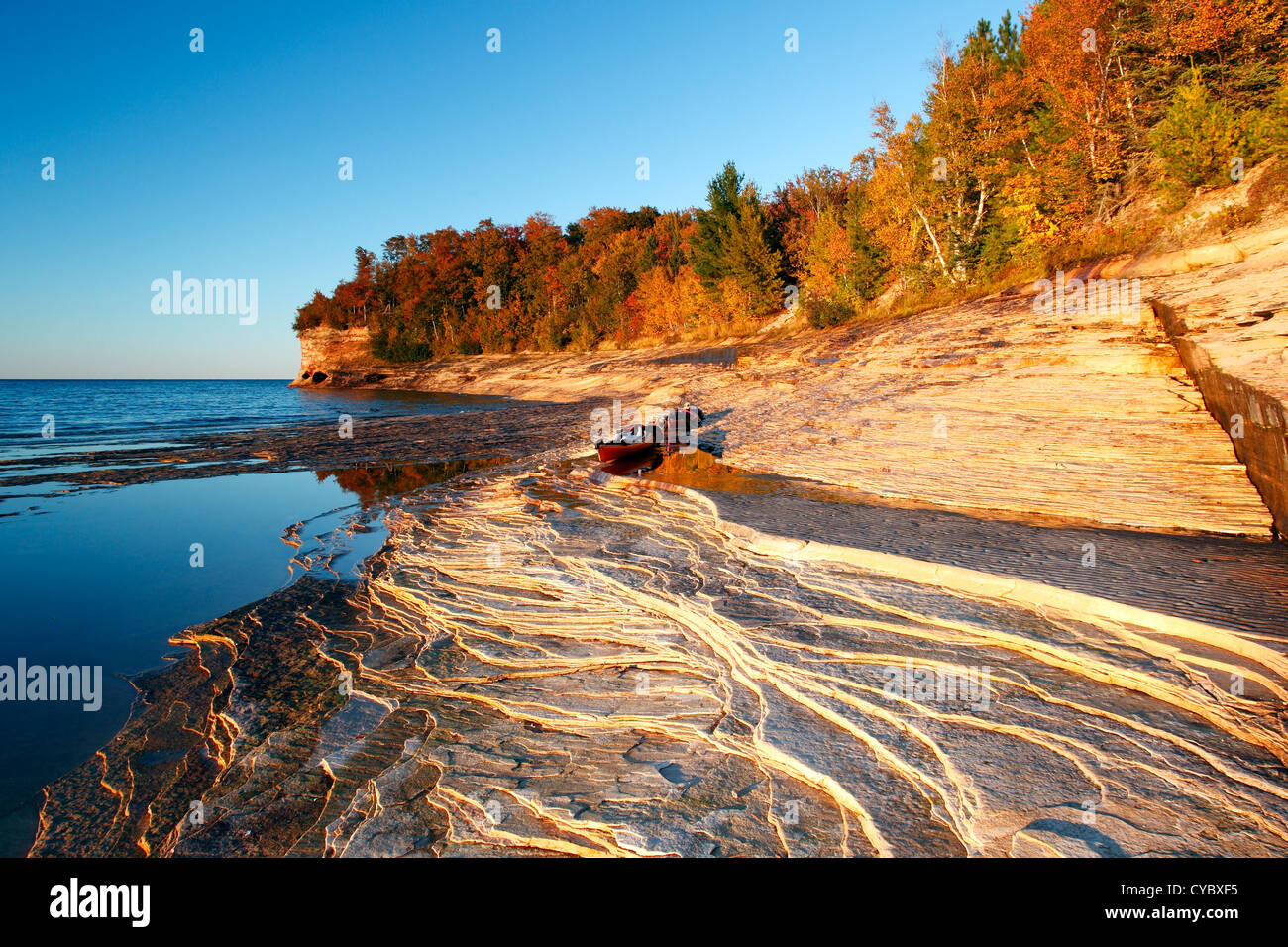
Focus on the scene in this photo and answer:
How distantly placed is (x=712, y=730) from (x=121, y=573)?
964cm

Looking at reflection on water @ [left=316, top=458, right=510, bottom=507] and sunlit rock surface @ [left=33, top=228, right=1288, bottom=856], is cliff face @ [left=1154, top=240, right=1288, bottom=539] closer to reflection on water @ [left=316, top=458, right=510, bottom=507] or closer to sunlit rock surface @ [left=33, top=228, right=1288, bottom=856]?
sunlit rock surface @ [left=33, top=228, right=1288, bottom=856]

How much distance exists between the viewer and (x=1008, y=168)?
26.7 meters

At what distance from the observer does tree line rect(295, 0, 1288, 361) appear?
1862 centimetres

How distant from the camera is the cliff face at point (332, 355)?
86562mm

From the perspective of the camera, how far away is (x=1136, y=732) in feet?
11.7

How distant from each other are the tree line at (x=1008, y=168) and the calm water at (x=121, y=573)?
24502 millimetres

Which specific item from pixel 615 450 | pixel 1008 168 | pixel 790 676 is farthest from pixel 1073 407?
pixel 1008 168

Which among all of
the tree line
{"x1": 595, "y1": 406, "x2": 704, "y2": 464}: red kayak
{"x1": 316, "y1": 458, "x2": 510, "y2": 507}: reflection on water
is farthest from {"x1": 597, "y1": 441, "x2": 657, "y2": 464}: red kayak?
the tree line

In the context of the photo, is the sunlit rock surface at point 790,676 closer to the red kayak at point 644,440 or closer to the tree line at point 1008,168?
the red kayak at point 644,440

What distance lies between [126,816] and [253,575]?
5.47 meters

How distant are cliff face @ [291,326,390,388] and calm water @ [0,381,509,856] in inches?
2935

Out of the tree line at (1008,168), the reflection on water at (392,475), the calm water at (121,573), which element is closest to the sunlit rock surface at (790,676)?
the calm water at (121,573)

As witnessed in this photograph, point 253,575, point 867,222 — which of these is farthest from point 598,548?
point 867,222

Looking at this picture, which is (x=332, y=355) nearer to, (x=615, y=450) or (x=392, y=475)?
(x=392, y=475)
